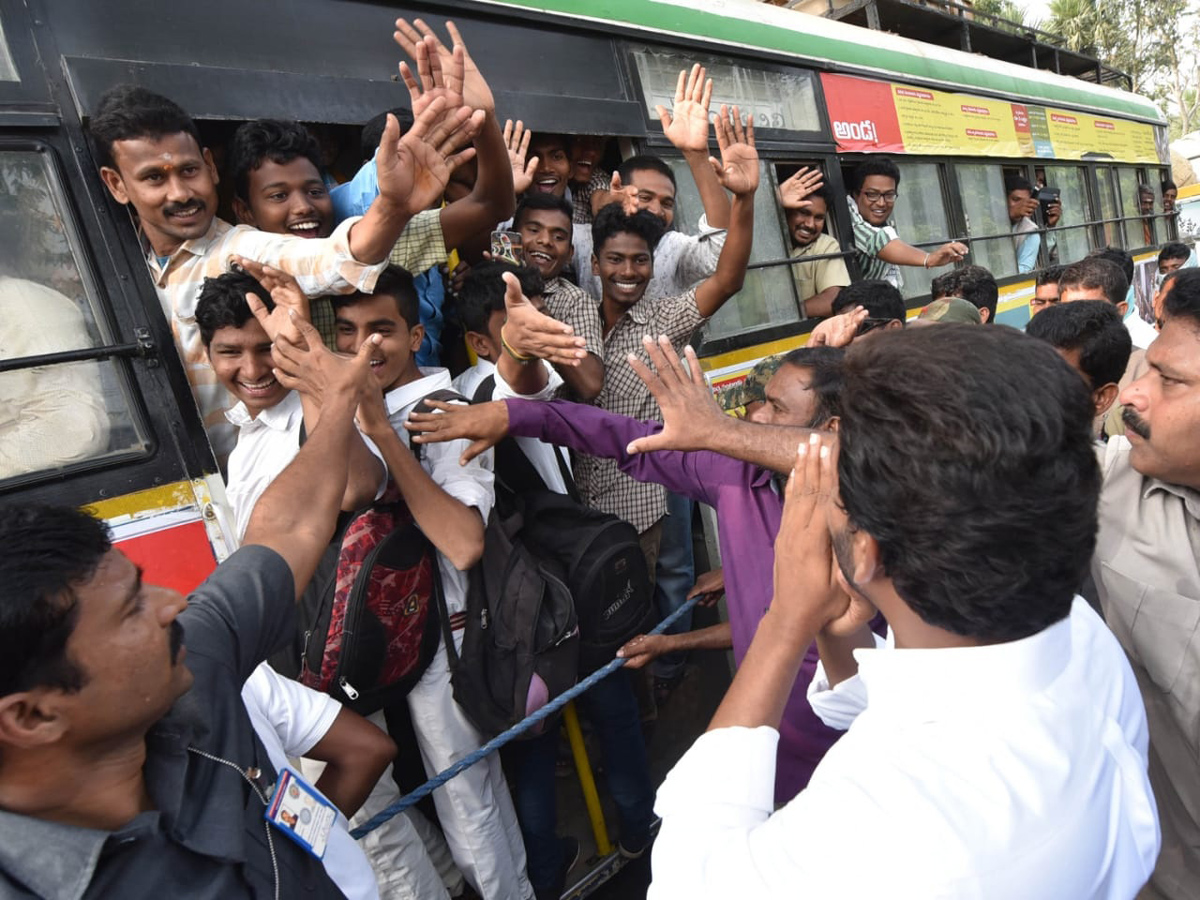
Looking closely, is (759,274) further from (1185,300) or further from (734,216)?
(1185,300)

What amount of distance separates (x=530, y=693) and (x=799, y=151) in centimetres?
318

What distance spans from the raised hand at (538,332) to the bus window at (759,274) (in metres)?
1.70

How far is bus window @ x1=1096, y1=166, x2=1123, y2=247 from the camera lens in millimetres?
7748

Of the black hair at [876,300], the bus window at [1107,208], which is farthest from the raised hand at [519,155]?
the bus window at [1107,208]

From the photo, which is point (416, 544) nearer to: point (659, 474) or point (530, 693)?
point (530, 693)

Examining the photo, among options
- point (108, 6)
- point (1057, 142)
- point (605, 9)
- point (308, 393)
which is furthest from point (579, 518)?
point (1057, 142)

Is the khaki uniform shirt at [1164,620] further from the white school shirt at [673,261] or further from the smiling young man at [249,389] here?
the white school shirt at [673,261]

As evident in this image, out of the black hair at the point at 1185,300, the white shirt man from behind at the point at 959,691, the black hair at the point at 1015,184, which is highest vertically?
the black hair at the point at 1015,184

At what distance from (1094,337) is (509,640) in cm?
196

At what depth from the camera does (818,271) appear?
152 inches

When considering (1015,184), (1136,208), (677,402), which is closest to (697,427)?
(677,402)

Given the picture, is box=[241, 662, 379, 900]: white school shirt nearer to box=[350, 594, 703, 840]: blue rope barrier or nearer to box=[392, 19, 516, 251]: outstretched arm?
box=[350, 594, 703, 840]: blue rope barrier

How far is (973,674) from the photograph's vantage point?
76 cm

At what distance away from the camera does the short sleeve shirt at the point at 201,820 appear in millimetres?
821
